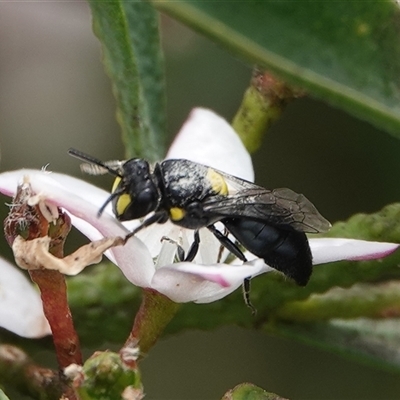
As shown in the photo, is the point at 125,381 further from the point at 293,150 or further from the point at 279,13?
the point at 293,150

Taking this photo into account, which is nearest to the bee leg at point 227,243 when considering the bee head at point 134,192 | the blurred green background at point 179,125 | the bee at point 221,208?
the bee at point 221,208

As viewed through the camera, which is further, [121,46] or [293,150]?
[293,150]

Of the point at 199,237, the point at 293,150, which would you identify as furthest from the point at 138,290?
the point at 293,150

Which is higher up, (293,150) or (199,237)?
(293,150)

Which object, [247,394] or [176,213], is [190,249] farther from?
[247,394]

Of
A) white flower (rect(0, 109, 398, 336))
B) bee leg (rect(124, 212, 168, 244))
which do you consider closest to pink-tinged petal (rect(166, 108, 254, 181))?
white flower (rect(0, 109, 398, 336))

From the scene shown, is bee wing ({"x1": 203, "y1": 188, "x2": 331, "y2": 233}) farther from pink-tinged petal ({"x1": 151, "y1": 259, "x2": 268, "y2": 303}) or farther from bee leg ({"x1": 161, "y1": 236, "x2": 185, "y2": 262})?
pink-tinged petal ({"x1": 151, "y1": 259, "x2": 268, "y2": 303})

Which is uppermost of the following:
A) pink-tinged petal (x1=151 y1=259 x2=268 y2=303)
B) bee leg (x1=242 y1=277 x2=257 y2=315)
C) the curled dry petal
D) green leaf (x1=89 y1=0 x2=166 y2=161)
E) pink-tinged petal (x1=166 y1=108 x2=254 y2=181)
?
green leaf (x1=89 y1=0 x2=166 y2=161)
